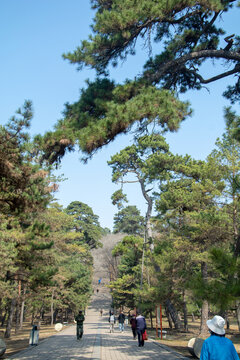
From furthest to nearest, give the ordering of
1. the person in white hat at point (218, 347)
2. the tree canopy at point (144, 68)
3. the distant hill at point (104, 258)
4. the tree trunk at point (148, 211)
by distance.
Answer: the distant hill at point (104, 258) → the tree trunk at point (148, 211) → the tree canopy at point (144, 68) → the person in white hat at point (218, 347)

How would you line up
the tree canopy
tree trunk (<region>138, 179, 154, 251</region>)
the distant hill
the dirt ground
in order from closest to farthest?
1. the tree canopy
2. the dirt ground
3. tree trunk (<region>138, 179, 154, 251</region>)
4. the distant hill

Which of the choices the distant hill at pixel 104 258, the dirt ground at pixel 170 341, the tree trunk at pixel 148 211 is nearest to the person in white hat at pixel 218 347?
the dirt ground at pixel 170 341

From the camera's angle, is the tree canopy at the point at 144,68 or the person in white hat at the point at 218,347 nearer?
the person in white hat at the point at 218,347

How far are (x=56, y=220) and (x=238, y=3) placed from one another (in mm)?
20049

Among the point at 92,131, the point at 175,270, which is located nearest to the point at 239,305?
the point at 92,131

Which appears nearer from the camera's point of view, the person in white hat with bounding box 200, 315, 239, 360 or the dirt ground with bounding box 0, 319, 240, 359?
the person in white hat with bounding box 200, 315, 239, 360

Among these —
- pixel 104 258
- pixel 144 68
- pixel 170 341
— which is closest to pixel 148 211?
pixel 170 341

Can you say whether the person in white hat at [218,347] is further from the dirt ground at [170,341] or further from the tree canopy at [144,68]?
the dirt ground at [170,341]

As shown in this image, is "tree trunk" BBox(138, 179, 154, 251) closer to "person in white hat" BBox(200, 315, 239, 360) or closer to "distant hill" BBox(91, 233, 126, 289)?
"person in white hat" BBox(200, 315, 239, 360)

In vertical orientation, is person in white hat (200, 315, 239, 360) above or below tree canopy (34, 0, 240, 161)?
below

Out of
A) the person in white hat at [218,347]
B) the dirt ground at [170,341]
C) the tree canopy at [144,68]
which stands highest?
the tree canopy at [144,68]

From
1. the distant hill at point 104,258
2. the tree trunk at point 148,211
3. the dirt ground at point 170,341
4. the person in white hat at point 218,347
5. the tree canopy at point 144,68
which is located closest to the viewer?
the person in white hat at point 218,347

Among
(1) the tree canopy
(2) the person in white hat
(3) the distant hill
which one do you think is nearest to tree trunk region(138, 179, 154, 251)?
(1) the tree canopy

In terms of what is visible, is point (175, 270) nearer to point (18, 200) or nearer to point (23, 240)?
point (23, 240)
